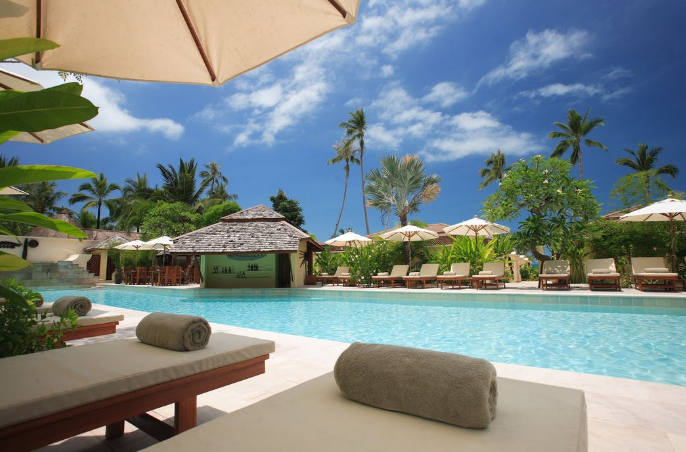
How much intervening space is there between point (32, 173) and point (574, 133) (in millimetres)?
41525

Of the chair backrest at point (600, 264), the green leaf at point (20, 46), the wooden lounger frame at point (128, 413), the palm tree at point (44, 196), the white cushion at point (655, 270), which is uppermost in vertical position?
the palm tree at point (44, 196)

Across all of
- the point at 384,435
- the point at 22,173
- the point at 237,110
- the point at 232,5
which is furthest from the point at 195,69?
the point at 237,110

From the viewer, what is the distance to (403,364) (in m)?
1.55

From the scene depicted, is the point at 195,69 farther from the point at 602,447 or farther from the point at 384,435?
the point at 602,447

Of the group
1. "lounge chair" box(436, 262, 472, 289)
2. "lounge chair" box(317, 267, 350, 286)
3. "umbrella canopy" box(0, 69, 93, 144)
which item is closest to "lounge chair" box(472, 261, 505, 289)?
"lounge chair" box(436, 262, 472, 289)

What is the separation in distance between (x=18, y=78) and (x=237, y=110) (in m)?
98.2

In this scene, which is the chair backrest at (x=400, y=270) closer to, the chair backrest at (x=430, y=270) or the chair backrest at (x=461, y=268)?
the chair backrest at (x=430, y=270)

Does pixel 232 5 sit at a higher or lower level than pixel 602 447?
higher

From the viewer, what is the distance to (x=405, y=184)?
2302 centimetres

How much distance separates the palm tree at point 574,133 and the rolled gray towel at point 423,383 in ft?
127

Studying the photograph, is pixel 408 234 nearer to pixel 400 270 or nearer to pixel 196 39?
pixel 400 270

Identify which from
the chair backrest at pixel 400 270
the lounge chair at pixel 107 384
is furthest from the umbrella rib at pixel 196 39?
the chair backrest at pixel 400 270

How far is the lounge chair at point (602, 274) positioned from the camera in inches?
395

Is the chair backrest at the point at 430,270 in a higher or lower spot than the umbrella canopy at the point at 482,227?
lower
